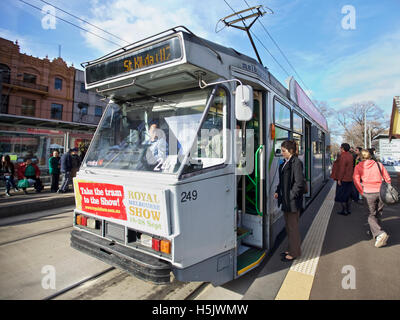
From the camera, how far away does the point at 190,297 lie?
111 inches

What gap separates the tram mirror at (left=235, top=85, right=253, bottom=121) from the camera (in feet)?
8.43

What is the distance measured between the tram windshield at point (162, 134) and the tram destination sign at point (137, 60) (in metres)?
0.48

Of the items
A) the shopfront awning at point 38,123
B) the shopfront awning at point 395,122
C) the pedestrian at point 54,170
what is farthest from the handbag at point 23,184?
the shopfront awning at point 395,122

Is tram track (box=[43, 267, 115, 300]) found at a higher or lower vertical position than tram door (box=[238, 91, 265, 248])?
lower

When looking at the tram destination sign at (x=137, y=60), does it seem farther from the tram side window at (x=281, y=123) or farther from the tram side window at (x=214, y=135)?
the tram side window at (x=281, y=123)

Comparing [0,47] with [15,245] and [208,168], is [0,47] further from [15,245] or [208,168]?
[208,168]

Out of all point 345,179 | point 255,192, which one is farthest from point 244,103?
point 345,179

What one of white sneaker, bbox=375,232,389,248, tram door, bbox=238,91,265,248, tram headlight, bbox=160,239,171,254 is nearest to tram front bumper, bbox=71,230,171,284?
tram headlight, bbox=160,239,171,254

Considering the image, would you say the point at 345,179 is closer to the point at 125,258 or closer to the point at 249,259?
the point at 249,259

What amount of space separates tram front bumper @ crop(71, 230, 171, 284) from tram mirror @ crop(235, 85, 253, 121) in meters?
1.75

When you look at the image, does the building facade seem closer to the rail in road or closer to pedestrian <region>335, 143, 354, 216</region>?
the rail in road

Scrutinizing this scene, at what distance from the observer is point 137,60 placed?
2.70 meters

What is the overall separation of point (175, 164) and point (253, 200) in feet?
5.95

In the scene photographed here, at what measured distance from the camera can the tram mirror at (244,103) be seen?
2.57m
